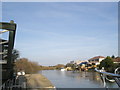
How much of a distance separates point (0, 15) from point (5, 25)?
31 centimetres

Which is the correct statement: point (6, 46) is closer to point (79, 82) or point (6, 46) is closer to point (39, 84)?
point (39, 84)

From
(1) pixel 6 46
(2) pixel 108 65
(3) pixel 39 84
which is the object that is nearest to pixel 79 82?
(3) pixel 39 84

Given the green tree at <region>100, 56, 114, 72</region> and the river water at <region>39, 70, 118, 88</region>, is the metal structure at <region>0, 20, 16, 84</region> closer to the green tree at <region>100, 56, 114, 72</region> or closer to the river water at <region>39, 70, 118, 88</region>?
the river water at <region>39, 70, 118, 88</region>

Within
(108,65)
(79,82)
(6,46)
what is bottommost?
(79,82)

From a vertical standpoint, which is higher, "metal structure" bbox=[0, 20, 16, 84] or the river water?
"metal structure" bbox=[0, 20, 16, 84]

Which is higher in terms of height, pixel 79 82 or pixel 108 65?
pixel 108 65

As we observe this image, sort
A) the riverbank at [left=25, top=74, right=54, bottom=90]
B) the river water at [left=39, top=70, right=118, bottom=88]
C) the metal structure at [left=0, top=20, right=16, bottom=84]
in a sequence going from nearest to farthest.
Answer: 1. the metal structure at [left=0, top=20, right=16, bottom=84]
2. the riverbank at [left=25, top=74, right=54, bottom=90]
3. the river water at [left=39, top=70, right=118, bottom=88]

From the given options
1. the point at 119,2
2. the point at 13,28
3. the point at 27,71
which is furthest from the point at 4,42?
the point at 27,71

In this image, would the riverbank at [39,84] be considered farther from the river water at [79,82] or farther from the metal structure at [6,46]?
the metal structure at [6,46]

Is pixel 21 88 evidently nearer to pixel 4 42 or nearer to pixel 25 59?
pixel 4 42

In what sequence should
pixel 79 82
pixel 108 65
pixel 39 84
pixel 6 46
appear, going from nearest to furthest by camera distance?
pixel 6 46 → pixel 39 84 → pixel 79 82 → pixel 108 65

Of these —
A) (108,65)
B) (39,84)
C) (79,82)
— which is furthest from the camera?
(108,65)

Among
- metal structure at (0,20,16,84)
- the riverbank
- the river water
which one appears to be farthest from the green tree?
metal structure at (0,20,16,84)

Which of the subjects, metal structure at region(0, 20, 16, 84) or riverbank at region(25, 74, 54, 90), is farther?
riverbank at region(25, 74, 54, 90)
